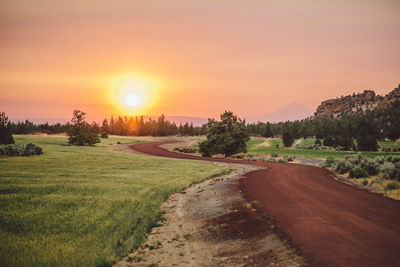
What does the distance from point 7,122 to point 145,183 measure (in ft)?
94.8

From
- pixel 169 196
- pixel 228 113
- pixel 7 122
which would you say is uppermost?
pixel 228 113

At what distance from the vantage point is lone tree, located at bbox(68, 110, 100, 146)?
63.1 meters

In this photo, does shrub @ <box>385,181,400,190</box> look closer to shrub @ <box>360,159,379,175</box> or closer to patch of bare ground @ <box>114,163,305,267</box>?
shrub @ <box>360,159,379,175</box>

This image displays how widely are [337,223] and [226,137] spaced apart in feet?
143

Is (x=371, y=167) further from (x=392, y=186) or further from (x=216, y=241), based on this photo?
(x=216, y=241)

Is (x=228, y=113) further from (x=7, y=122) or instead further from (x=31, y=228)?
(x=31, y=228)

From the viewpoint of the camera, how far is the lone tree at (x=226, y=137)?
5353 cm

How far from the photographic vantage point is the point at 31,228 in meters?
10.1

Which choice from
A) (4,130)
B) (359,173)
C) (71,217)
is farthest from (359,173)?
(4,130)

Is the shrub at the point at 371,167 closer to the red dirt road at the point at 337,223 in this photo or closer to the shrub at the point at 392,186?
the shrub at the point at 392,186

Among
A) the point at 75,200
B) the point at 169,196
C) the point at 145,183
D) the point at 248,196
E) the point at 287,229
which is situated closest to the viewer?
the point at 287,229

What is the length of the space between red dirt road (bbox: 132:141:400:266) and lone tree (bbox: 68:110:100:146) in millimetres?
56061

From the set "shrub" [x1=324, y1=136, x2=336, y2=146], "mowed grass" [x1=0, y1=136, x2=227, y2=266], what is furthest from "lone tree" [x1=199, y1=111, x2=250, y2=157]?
"shrub" [x1=324, y1=136, x2=336, y2=146]

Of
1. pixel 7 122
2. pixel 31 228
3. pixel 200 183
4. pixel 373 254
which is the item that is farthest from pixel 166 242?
pixel 7 122
